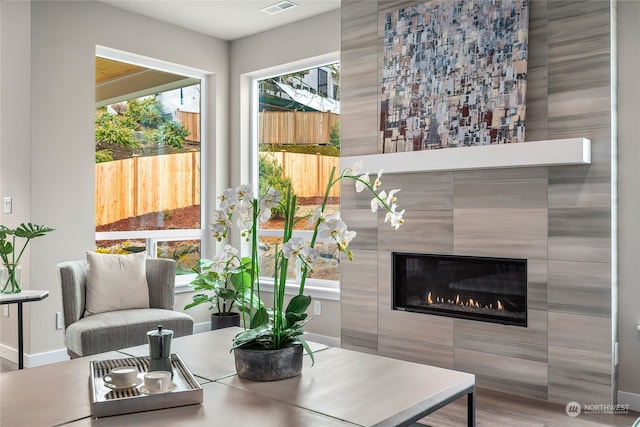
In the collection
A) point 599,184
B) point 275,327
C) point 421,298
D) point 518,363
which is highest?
point 599,184

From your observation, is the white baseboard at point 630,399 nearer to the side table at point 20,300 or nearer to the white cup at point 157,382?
the white cup at point 157,382

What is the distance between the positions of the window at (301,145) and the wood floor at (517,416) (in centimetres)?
176

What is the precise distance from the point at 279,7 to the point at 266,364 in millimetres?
3464

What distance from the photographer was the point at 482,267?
3.40 meters

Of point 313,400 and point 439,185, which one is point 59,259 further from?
point 313,400

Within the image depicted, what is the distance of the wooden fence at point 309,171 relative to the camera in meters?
4.71

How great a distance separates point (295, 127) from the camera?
495 cm

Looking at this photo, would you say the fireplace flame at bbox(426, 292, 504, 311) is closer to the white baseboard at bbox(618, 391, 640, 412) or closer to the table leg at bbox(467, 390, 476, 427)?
the white baseboard at bbox(618, 391, 640, 412)

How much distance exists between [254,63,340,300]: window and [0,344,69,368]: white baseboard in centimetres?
178

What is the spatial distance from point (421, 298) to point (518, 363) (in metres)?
0.74

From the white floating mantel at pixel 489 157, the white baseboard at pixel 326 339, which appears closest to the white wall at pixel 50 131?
the white baseboard at pixel 326 339

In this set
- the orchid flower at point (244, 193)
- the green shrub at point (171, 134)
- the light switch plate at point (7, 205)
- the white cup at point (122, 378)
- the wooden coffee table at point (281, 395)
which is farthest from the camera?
the green shrub at point (171, 134)

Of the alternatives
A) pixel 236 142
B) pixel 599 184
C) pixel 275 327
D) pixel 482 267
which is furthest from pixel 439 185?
pixel 236 142

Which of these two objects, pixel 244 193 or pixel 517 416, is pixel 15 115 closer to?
pixel 244 193
